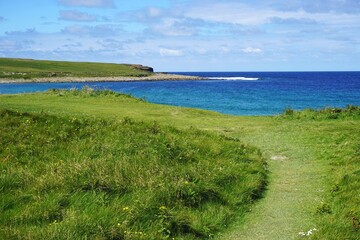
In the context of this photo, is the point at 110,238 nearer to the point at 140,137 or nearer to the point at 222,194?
the point at 222,194

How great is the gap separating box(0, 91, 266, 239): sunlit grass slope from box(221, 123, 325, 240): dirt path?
1.69 feet

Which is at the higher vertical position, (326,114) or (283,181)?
(326,114)

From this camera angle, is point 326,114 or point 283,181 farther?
point 326,114

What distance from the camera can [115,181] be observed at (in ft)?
37.6

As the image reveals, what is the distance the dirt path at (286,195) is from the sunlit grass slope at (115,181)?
0.51 m

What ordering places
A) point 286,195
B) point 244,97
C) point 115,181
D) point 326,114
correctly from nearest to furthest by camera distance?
point 115,181 → point 286,195 → point 326,114 → point 244,97

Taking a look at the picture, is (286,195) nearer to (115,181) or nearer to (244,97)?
(115,181)

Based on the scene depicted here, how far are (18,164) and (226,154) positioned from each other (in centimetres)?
771

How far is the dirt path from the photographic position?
33.3ft

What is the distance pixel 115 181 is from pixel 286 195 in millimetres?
5290

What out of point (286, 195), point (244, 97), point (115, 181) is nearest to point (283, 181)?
point (286, 195)

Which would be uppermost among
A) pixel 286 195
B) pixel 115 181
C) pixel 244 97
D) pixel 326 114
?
pixel 326 114

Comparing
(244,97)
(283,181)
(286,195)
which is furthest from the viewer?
(244,97)

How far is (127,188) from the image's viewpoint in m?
11.3
